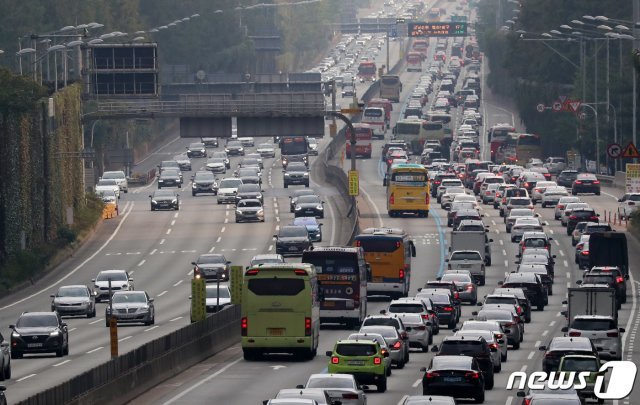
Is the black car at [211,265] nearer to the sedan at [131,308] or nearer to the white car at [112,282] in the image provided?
the white car at [112,282]

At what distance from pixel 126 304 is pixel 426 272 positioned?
932 inches

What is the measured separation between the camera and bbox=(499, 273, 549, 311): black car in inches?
2945

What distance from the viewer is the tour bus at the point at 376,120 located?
18675 centimetres

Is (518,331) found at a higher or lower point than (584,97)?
lower

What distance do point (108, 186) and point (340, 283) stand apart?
7019cm

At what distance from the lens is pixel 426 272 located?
3548 inches

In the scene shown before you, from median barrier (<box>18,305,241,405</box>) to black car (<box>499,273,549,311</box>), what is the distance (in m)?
15.6

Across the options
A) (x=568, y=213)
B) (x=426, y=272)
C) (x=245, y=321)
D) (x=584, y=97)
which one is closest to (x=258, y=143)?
(x=584, y=97)

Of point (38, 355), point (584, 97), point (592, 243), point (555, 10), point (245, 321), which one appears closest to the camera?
point (245, 321)

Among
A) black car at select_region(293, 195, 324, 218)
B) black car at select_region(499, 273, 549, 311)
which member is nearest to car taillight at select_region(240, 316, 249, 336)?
black car at select_region(499, 273, 549, 311)

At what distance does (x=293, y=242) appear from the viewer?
95625 mm

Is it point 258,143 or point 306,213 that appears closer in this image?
point 306,213

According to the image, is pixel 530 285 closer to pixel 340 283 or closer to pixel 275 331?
pixel 340 283

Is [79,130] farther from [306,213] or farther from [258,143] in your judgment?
[258,143]
